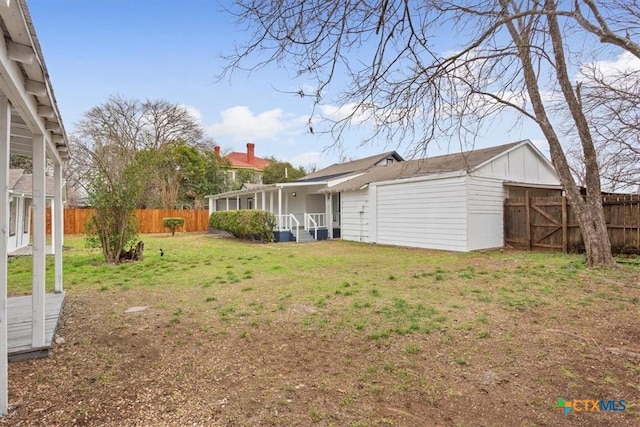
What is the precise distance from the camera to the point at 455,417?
2.44 metres

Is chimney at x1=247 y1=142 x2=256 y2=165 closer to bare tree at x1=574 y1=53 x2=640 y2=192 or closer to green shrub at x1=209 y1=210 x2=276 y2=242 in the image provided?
green shrub at x1=209 y1=210 x2=276 y2=242

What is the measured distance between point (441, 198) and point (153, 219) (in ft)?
64.5

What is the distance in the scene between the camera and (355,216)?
54.9ft

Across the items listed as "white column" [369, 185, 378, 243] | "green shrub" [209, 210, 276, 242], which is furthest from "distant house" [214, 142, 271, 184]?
"white column" [369, 185, 378, 243]

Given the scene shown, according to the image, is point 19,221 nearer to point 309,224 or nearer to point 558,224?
point 309,224

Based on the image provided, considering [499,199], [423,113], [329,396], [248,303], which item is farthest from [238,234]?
[329,396]

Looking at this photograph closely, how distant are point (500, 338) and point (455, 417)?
5.89ft

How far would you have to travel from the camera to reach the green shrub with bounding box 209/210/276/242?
1659cm

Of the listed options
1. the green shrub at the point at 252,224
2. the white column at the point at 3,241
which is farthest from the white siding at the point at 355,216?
the white column at the point at 3,241

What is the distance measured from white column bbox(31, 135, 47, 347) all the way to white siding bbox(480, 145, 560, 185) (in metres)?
11.7

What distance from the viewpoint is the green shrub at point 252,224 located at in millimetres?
16594

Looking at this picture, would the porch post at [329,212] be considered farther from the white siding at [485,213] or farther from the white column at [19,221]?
the white column at [19,221]

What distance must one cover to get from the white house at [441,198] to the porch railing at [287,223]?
48 mm

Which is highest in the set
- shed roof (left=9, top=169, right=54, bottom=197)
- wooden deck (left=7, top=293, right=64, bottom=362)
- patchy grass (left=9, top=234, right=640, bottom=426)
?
shed roof (left=9, top=169, right=54, bottom=197)
